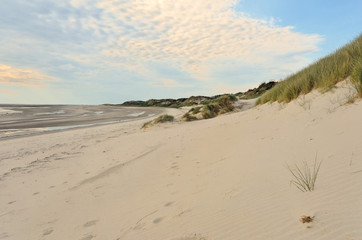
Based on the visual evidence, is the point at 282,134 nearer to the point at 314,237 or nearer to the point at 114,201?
the point at 314,237

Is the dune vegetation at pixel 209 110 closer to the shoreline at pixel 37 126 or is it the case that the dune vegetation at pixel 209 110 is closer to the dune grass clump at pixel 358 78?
the shoreline at pixel 37 126

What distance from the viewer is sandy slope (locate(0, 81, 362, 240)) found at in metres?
1.85

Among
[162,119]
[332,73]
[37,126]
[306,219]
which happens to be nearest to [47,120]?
[37,126]

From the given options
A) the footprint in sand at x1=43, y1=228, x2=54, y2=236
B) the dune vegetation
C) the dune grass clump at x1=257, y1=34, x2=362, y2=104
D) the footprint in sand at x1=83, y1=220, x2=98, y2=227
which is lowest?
the footprint in sand at x1=43, y1=228, x2=54, y2=236

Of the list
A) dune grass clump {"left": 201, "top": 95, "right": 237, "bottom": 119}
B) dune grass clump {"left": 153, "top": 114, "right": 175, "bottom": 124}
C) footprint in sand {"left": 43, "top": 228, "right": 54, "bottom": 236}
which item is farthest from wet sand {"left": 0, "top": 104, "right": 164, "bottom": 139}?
footprint in sand {"left": 43, "top": 228, "right": 54, "bottom": 236}

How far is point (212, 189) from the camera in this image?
2.84m

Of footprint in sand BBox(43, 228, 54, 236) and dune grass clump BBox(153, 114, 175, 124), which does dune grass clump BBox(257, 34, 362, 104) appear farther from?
dune grass clump BBox(153, 114, 175, 124)

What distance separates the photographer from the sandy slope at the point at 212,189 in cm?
185

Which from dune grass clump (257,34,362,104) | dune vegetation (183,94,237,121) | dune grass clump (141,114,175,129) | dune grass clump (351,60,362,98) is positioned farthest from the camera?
dune vegetation (183,94,237,121)

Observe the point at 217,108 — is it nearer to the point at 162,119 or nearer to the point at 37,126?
the point at 162,119

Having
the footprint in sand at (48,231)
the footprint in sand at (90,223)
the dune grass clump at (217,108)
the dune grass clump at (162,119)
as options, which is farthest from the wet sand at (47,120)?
the footprint in sand at (90,223)

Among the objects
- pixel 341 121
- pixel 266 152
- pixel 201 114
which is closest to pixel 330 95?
pixel 341 121

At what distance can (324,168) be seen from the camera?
93.6 inches

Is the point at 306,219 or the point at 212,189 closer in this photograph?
the point at 306,219
